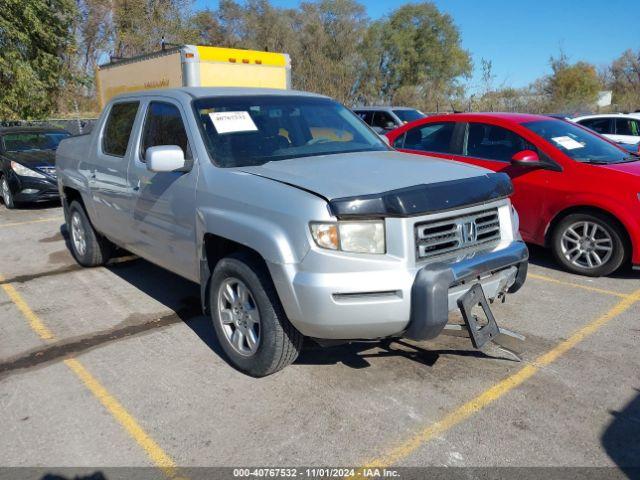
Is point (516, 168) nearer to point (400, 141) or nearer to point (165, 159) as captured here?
point (400, 141)

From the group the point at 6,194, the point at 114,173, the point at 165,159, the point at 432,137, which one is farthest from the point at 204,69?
the point at 165,159

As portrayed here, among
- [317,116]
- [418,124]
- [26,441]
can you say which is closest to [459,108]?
[418,124]

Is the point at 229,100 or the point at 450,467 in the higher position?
the point at 229,100

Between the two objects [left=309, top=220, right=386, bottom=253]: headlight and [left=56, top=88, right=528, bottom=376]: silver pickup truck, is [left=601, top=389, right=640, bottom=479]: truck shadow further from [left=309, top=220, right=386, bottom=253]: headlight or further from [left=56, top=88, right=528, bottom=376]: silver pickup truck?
[left=309, top=220, right=386, bottom=253]: headlight

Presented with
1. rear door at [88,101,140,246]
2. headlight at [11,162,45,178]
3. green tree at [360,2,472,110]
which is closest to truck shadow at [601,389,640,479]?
rear door at [88,101,140,246]

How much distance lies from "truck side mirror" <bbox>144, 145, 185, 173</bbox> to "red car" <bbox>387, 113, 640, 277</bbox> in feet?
12.1

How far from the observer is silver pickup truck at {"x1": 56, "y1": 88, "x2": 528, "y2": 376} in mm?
3006

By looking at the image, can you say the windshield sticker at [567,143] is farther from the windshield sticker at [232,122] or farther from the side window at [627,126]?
the side window at [627,126]

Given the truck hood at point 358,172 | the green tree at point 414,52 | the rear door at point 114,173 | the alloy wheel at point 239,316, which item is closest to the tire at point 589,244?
the truck hood at point 358,172

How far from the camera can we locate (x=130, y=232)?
16.0 ft

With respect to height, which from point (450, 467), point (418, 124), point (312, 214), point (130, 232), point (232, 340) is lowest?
point (450, 467)

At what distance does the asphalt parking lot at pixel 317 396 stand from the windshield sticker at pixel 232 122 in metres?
1.62

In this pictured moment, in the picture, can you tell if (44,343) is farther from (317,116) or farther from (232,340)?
(317,116)

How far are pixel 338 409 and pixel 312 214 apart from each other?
1.19 meters
